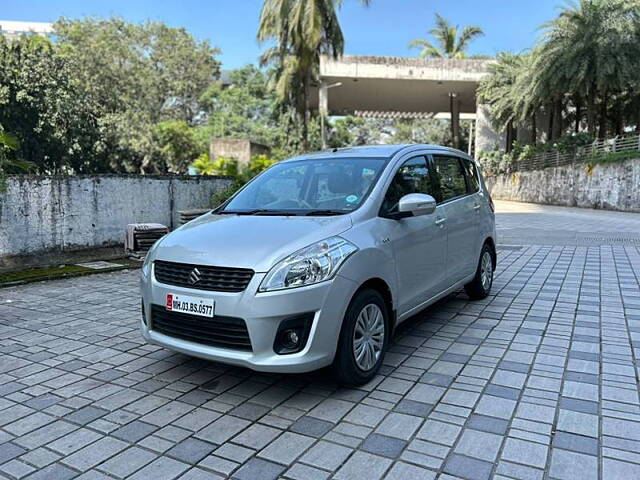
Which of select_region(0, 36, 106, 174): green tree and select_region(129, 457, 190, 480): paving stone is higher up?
select_region(0, 36, 106, 174): green tree

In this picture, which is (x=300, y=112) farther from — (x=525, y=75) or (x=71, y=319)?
(x=71, y=319)

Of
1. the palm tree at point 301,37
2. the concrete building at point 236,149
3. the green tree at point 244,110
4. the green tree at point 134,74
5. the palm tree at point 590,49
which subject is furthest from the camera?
the green tree at point 244,110

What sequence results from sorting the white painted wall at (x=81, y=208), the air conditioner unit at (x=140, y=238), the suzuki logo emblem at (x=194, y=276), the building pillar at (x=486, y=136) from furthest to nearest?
the building pillar at (x=486, y=136)
the air conditioner unit at (x=140, y=238)
the white painted wall at (x=81, y=208)
the suzuki logo emblem at (x=194, y=276)

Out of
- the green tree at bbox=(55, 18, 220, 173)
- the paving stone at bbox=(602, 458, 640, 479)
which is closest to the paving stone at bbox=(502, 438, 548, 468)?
the paving stone at bbox=(602, 458, 640, 479)

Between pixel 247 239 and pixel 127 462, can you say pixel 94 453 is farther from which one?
pixel 247 239

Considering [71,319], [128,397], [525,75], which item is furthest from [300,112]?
[128,397]

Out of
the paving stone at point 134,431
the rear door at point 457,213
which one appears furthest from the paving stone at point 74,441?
the rear door at point 457,213

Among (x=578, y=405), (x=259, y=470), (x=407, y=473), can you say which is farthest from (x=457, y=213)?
(x=259, y=470)

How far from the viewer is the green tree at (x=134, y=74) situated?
27.0 meters

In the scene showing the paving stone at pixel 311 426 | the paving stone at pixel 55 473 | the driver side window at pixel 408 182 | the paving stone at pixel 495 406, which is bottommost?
the paving stone at pixel 55 473

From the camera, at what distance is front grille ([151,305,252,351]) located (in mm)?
3086

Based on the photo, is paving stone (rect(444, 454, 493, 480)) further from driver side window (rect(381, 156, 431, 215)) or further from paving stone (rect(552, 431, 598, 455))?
driver side window (rect(381, 156, 431, 215))

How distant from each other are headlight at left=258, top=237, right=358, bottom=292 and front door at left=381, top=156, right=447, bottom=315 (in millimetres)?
688

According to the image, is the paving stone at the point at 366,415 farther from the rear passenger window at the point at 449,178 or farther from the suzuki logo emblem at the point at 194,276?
the rear passenger window at the point at 449,178
